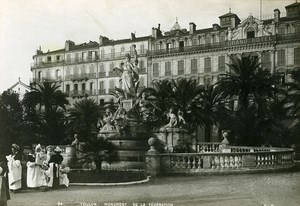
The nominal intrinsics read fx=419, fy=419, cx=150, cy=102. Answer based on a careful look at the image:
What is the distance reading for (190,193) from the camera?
817cm

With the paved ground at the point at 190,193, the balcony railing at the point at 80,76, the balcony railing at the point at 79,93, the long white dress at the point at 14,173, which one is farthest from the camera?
the balcony railing at the point at 80,76

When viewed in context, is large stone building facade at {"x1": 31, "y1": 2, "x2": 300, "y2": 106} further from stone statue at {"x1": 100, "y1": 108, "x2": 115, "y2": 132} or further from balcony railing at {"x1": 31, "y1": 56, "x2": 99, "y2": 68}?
stone statue at {"x1": 100, "y1": 108, "x2": 115, "y2": 132}

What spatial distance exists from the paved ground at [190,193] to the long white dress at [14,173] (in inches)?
10.8

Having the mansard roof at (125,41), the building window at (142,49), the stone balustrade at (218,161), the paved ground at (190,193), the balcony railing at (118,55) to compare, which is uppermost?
the mansard roof at (125,41)

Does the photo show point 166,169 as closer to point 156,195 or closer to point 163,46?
point 156,195

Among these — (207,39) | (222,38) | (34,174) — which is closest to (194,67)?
(207,39)

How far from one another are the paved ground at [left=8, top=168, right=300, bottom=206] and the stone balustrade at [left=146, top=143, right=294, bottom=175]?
42 centimetres

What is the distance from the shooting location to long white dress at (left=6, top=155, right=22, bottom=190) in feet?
30.6

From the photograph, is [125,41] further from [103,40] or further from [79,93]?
[79,93]

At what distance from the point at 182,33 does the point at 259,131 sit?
17436 millimetres

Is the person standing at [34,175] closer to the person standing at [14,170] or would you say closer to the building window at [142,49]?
the person standing at [14,170]

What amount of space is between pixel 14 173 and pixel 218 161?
474cm

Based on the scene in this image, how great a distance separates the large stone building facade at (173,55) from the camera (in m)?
25.0

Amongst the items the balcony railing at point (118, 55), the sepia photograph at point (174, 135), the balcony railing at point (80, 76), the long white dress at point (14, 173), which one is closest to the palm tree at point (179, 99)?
the sepia photograph at point (174, 135)
